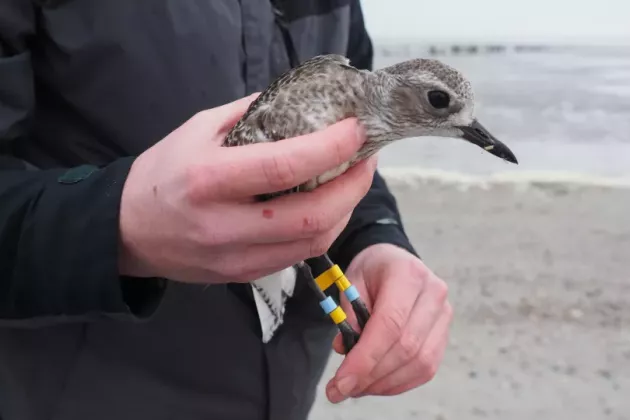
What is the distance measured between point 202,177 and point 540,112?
197 cm

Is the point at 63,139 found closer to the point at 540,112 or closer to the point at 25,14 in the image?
the point at 25,14

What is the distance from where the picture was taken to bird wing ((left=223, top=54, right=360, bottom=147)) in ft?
1.38

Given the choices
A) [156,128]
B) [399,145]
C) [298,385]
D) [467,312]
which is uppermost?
[156,128]

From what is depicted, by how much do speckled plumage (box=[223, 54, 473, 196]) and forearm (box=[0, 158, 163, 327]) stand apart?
0.09m

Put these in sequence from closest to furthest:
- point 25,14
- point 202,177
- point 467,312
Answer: point 202,177
point 25,14
point 467,312

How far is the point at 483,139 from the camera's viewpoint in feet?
1.61

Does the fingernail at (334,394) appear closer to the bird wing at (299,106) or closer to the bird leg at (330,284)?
the bird leg at (330,284)

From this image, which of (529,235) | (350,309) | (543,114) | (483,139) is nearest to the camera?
(483,139)

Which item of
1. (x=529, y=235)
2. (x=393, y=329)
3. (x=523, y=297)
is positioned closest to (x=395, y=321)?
(x=393, y=329)

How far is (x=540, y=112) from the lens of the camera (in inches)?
85.2

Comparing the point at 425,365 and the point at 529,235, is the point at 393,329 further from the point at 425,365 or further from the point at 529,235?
the point at 529,235

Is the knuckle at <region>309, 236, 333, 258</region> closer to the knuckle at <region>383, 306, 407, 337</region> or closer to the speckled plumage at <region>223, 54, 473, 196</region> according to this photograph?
the speckled plumage at <region>223, 54, 473, 196</region>

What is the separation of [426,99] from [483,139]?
0.06 m

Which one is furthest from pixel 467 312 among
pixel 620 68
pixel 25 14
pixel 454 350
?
pixel 620 68
